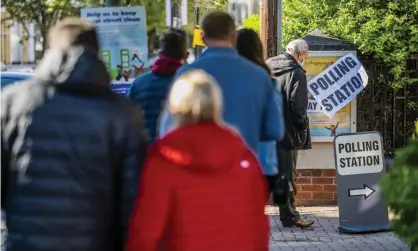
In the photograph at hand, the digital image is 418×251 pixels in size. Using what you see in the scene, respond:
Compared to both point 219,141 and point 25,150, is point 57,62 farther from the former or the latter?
point 219,141

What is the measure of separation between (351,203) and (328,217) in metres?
1.15

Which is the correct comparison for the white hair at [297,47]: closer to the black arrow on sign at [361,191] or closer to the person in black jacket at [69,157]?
the black arrow on sign at [361,191]

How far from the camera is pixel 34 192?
3719mm

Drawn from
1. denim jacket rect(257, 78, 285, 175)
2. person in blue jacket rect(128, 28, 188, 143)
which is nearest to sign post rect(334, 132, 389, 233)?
person in blue jacket rect(128, 28, 188, 143)

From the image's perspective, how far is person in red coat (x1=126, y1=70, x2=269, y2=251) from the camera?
12.1 feet

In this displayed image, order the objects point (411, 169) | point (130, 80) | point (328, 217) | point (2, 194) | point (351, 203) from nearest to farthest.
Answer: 1. point (2, 194)
2. point (411, 169)
3. point (130, 80)
4. point (351, 203)
5. point (328, 217)

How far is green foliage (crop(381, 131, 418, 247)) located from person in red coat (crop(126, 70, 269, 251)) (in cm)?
118

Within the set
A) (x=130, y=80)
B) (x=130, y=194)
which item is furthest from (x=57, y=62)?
(x=130, y=80)

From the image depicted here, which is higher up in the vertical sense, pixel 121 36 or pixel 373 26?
pixel 121 36

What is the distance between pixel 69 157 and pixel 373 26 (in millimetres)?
7992

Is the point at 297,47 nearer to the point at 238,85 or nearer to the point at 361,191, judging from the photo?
the point at 361,191

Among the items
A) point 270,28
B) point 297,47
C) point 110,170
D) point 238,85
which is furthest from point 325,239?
point 110,170

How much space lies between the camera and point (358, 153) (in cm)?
859

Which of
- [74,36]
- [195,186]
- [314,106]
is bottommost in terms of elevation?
[314,106]
